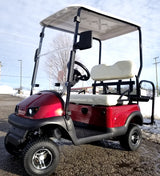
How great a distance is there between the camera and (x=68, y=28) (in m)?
3.59

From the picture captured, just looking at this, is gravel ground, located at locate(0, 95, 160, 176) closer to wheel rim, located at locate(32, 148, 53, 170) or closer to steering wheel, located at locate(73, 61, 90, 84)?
wheel rim, located at locate(32, 148, 53, 170)

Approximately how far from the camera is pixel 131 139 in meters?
3.16

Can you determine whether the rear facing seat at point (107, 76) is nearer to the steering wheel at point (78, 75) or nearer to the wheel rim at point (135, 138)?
the steering wheel at point (78, 75)

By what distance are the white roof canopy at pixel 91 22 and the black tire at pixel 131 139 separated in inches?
79.8

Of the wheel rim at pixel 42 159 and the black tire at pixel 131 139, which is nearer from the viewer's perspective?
the wheel rim at pixel 42 159

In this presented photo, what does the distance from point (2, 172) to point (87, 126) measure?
1.46 meters

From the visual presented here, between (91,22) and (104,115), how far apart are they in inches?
74.0

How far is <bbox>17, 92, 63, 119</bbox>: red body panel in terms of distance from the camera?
2.23 m

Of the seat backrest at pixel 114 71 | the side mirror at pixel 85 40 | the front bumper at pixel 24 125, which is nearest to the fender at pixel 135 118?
the seat backrest at pixel 114 71

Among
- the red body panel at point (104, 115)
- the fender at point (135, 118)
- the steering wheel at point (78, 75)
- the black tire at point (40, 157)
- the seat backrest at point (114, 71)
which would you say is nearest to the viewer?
the black tire at point (40, 157)

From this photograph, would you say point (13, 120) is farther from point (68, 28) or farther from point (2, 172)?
point (68, 28)

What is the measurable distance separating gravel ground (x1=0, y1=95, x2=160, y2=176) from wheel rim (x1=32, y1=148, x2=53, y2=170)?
0.20 metres

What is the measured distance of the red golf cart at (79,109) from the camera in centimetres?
219

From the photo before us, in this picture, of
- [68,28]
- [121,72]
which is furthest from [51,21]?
[121,72]
